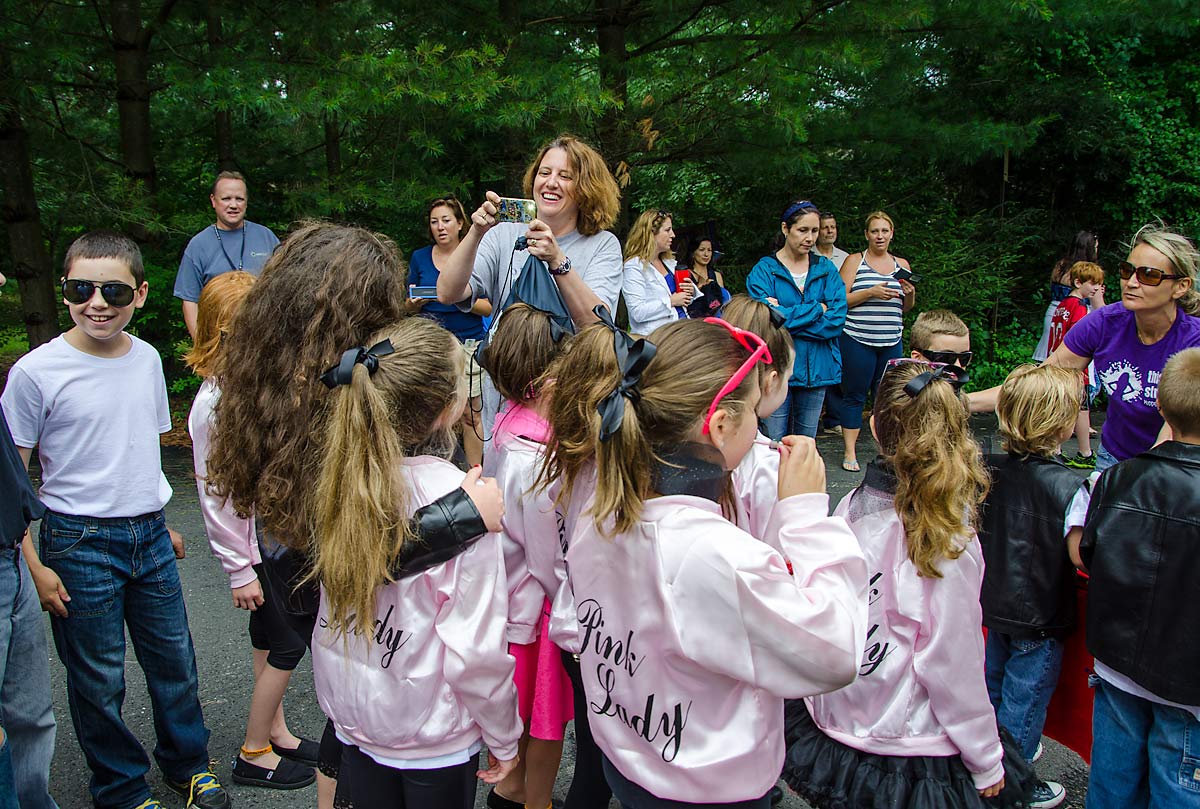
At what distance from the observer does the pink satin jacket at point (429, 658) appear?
1986 millimetres

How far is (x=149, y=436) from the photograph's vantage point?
2861 mm

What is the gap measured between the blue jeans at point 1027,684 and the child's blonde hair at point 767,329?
3.76ft

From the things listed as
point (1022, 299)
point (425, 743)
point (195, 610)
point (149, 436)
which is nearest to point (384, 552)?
point (425, 743)

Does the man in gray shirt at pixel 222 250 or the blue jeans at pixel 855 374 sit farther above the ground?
the man in gray shirt at pixel 222 250

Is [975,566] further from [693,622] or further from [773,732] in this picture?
[693,622]

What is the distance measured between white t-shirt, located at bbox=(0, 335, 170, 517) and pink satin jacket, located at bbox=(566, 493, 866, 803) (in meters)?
1.67

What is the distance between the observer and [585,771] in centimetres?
244

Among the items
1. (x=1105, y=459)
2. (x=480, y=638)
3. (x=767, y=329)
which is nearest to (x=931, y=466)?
(x=767, y=329)

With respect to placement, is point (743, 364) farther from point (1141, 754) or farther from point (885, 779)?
point (1141, 754)

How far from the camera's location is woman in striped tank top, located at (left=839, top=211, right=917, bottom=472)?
22.8 ft

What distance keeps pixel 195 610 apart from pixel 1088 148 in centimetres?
1064

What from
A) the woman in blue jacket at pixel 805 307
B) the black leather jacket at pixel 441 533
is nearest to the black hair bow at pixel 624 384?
the black leather jacket at pixel 441 533

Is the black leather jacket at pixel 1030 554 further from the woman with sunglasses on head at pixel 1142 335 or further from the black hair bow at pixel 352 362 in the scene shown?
the black hair bow at pixel 352 362

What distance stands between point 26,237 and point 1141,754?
31.0 ft
